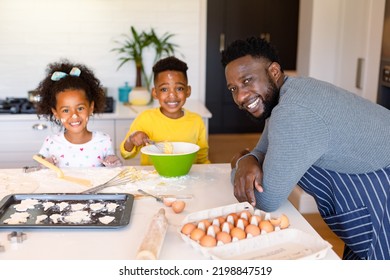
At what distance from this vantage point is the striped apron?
1.33 metres

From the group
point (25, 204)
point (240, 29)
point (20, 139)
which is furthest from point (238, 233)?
point (240, 29)

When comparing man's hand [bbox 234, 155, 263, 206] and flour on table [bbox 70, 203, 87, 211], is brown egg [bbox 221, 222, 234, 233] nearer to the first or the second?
man's hand [bbox 234, 155, 263, 206]

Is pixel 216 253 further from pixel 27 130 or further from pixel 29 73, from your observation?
pixel 29 73

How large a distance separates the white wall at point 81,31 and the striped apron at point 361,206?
2.20 m

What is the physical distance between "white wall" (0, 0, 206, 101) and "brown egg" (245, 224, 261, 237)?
2438mm

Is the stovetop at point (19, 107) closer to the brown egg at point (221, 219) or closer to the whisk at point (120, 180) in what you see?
the whisk at point (120, 180)

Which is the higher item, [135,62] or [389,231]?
[135,62]

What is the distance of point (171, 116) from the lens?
6.81ft

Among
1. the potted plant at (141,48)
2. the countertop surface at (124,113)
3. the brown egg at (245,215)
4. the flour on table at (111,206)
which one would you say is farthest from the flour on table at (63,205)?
the potted plant at (141,48)

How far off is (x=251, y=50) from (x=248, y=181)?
38cm

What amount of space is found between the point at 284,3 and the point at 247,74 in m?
3.93

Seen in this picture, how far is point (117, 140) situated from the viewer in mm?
2865
